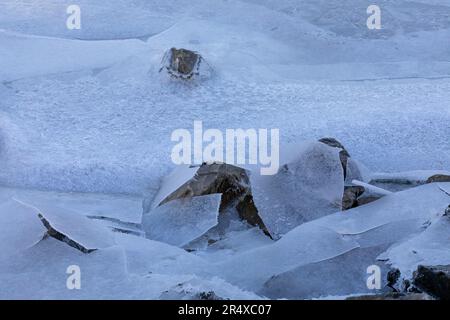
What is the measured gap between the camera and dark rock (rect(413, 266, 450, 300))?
4.22 feet

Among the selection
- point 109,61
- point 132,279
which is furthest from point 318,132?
point 132,279

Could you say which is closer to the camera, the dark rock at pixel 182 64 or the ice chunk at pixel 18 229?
the ice chunk at pixel 18 229

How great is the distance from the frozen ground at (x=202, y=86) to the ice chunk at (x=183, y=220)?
7cm

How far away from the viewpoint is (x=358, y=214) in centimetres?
178

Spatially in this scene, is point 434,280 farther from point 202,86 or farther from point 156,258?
point 202,86

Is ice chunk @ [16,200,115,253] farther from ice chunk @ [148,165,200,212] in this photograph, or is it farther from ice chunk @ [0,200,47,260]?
ice chunk @ [148,165,200,212]

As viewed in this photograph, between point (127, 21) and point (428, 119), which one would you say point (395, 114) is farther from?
point (127, 21)

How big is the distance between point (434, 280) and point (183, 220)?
0.72 metres

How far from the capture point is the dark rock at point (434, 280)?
1285mm

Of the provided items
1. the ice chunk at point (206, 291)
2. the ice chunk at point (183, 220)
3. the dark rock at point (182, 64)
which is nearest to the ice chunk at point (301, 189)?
the ice chunk at point (183, 220)

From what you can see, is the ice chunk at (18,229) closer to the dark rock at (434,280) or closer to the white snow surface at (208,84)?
the white snow surface at (208,84)

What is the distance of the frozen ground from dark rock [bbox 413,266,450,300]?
1.66 ft

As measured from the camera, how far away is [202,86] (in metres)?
2.59

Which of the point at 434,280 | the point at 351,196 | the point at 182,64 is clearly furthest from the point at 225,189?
the point at 182,64
